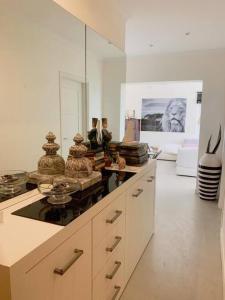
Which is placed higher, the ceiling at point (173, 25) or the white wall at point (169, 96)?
the ceiling at point (173, 25)

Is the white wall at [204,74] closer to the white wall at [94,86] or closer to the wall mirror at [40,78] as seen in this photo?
the white wall at [94,86]

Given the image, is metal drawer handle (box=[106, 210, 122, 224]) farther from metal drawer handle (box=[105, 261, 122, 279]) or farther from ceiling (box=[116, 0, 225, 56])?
ceiling (box=[116, 0, 225, 56])

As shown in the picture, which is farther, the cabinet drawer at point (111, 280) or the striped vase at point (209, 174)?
the striped vase at point (209, 174)

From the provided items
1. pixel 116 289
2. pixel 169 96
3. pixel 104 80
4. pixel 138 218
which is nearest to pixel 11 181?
pixel 116 289

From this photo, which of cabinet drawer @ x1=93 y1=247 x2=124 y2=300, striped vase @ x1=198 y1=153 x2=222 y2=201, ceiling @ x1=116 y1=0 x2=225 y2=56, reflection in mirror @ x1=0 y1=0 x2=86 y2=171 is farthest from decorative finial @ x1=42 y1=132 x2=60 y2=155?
striped vase @ x1=198 y1=153 x2=222 y2=201

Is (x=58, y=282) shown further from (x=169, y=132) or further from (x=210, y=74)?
(x=169, y=132)

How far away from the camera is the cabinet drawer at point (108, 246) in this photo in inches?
51.1

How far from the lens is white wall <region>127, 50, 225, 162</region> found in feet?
12.8

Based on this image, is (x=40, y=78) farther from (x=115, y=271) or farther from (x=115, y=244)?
(x=115, y=271)

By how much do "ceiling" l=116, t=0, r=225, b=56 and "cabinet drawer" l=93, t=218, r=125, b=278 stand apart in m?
2.20

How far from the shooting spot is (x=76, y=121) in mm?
2168

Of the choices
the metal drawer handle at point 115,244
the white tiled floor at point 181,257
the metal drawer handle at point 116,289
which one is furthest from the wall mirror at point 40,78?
the white tiled floor at point 181,257

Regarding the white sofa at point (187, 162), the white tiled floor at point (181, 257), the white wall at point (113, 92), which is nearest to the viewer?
the white tiled floor at point (181, 257)

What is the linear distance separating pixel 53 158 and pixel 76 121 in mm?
681
